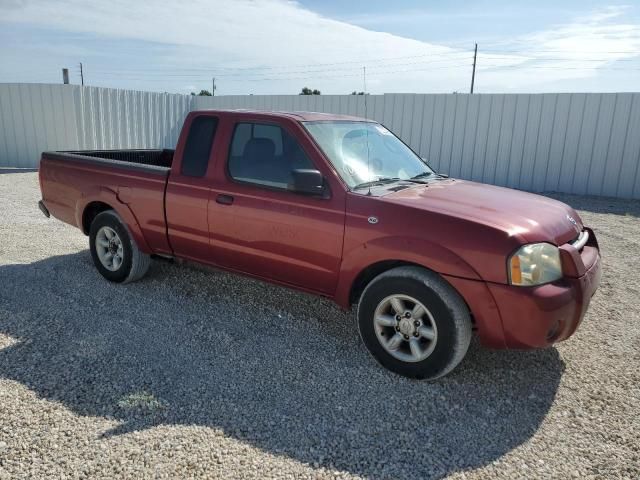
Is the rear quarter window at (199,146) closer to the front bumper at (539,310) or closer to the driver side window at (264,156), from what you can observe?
the driver side window at (264,156)

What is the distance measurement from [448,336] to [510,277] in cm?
56

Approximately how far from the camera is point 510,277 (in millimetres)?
3109

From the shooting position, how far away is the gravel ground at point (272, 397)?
274 centimetres

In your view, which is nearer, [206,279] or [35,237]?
[206,279]

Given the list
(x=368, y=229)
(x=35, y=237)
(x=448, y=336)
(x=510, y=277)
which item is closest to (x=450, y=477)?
(x=448, y=336)

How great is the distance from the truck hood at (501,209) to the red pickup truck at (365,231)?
2cm

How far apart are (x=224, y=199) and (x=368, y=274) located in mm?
1410

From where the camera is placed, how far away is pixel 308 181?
366 centimetres

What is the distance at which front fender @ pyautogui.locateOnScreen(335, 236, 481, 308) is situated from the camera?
129 inches

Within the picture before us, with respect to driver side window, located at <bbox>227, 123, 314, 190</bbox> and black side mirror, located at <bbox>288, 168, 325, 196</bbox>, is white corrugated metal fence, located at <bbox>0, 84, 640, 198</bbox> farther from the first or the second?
black side mirror, located at <bbox>288, 168, 325, 196</bbox>

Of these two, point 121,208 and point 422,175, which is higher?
point 422,175

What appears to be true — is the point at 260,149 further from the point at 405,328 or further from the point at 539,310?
the point at 539,310

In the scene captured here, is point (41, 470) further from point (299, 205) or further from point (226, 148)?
point (226, 148)

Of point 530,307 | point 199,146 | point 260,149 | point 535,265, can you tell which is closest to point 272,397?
point 530,307
